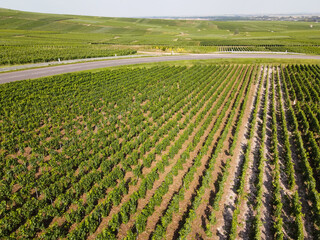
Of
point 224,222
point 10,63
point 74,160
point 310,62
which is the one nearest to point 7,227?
point 74,160

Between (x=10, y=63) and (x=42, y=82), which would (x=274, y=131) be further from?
(x=10, y=63)

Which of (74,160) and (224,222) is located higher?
(74,160)

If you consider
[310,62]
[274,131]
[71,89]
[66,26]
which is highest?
[66,26]

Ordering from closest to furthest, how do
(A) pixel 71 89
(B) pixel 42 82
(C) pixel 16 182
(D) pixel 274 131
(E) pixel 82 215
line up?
1. (E) pixel 82 215
2. (C) pixel 16 182
3. (D) pixel 274 131
4. (A) pixel 71 89
5. (B) pixel 42 82

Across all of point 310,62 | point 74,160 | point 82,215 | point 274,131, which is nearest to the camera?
point 82,215

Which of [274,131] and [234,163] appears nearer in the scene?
[234,163]

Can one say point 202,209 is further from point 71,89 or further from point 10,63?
point 10,63
